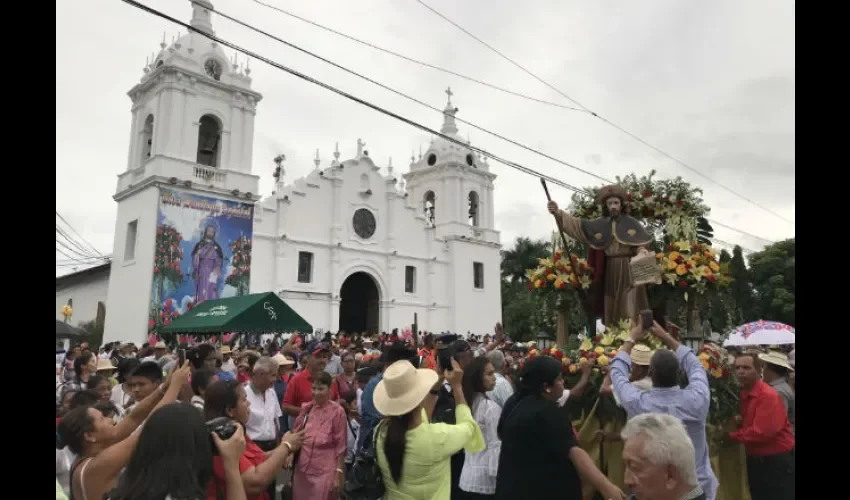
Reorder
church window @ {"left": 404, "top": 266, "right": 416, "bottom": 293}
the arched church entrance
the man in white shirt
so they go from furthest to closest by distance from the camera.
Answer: church window @ {"left": 404, "top": 266, "right": 416, "bottom": 293}, the arched church entrance, the man in white shirt

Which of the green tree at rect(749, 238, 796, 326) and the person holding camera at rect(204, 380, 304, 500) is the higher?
the green tree at rect(749, 238, 796, 326)

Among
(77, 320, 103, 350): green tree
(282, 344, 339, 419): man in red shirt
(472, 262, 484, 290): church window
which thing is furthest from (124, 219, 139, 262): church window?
(282, 344, 339, 419): man in red shirt

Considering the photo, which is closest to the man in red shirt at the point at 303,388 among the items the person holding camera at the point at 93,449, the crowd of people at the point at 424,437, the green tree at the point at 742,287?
the crowd of people at the point at 424,437

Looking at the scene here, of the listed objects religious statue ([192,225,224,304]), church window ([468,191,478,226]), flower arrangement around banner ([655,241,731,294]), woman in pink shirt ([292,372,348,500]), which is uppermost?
church window ([468,191,478,226])

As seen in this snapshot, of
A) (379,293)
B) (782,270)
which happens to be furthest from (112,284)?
(782,270)

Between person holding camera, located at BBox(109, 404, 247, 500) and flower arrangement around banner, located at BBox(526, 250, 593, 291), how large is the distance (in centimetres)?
493

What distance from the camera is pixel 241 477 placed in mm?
2854

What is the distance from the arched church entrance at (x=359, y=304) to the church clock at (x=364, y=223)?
6.39ft

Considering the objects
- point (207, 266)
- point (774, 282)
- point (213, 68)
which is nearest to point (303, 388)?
point (207, 266)

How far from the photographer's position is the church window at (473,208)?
3177 cm

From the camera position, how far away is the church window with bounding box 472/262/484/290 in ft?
102

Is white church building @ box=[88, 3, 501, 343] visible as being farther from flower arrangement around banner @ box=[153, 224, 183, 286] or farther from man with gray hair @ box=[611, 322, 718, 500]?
man with gray hair @ box=[611, 322, 718, 500]

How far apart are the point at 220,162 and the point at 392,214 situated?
913 cm
